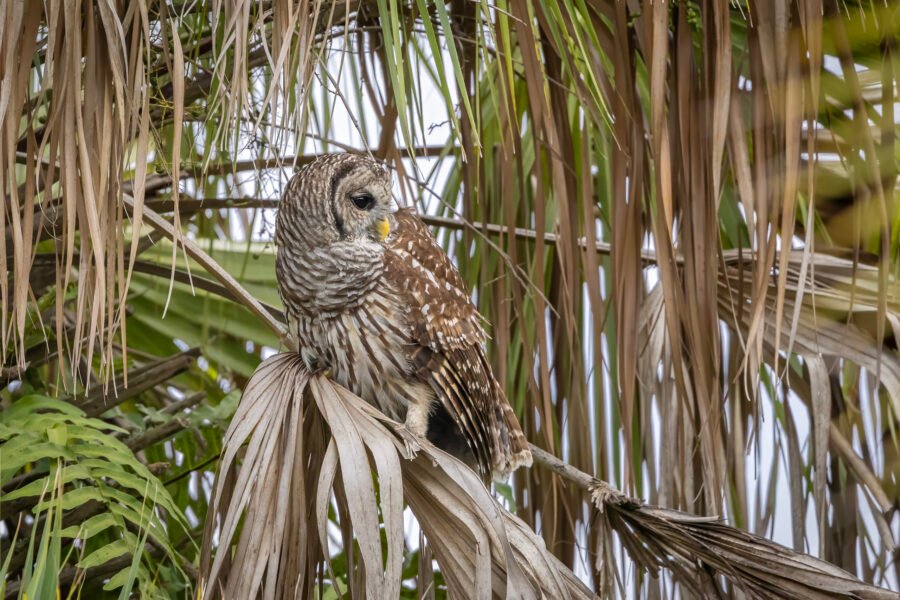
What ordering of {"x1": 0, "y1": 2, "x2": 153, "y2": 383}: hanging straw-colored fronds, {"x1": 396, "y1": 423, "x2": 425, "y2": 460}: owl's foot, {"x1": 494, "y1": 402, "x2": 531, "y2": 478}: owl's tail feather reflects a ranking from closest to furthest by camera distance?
{"x1": 0, "y1": 2, "x2": 153, "y2": 383}: hanging straw-colored fronds → {"x1": 396, "y1": 423, "x2": 425, "y2": 460}: owl's foot → {"x1": 494, "y1": 402, "x2": 531, "y2": 478}: owl's tail feather

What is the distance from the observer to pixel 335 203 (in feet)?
9.35

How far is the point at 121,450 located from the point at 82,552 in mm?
264

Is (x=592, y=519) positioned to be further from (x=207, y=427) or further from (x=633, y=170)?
(x=207, y=427)

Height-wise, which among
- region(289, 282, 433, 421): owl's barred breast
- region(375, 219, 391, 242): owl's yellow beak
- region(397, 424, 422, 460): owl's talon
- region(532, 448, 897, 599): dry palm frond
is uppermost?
region(375, 219, 391, 242): owl's yellow beak

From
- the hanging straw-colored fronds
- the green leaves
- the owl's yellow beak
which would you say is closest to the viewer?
the hanging straw-colored fronds

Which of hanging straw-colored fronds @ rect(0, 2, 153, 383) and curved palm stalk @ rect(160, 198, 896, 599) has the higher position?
hanging straw-colored fronds @ rect(0, 2, 153, 383)

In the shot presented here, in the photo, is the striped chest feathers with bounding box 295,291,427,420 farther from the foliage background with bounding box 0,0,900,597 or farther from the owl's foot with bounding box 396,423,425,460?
the owl's foot with bounding box 396,423,425,460

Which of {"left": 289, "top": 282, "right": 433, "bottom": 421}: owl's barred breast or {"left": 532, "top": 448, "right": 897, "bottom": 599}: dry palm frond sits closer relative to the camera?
{"left": 532, "top": 448, "right": 897, "bottom": 599}: dry palm frond

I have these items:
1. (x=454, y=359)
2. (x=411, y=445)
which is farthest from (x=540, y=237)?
(x=411, y=445)

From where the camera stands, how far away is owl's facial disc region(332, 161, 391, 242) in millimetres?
2852

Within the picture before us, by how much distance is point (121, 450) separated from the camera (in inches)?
94.9

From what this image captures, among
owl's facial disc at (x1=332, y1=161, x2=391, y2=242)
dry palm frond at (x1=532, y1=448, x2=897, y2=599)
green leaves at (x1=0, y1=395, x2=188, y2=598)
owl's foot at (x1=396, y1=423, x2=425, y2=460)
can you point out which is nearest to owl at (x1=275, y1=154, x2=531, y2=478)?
owl's facial disc at (x1=332, y1=161, x2=391, y2=242)

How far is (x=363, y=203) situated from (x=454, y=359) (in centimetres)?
47

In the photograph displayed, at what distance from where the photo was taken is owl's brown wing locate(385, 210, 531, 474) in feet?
9.41
